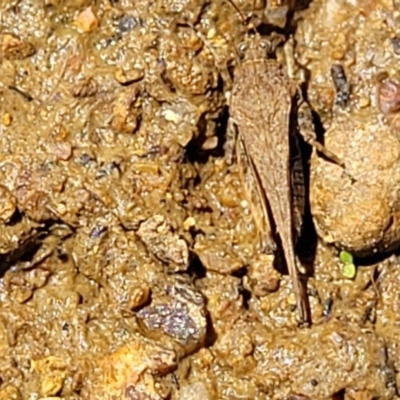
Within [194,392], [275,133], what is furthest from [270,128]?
[194,392]

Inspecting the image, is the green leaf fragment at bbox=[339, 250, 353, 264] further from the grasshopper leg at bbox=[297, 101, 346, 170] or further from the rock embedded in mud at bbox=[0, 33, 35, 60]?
the rock embedded in mud at bbox=[0, 33, 35, 60]

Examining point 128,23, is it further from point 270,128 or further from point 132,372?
point 132,372

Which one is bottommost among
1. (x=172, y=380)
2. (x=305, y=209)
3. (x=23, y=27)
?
(x=172, y=380)

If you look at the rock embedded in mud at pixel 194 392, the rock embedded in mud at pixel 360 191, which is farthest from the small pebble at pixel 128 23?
the rock embedded in mud at pixel 194 392

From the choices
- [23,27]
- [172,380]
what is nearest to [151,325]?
[172,380]

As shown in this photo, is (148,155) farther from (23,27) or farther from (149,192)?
(23,27)
